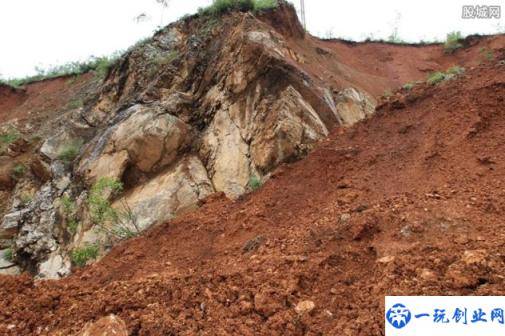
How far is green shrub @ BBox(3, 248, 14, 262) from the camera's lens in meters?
10.2

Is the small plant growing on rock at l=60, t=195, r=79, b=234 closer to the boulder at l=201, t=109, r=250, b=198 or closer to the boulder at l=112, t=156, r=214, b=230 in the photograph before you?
the boulder at l=112, t=156, r=214, b=230

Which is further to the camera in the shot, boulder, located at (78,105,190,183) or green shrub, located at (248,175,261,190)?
boulder, located at (78,105,190,183)

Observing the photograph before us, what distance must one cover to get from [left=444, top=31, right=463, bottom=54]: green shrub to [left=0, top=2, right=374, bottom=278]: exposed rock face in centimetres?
634

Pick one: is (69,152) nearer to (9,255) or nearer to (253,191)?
(9,255)

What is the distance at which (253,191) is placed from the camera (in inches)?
259

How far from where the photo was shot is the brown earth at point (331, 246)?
3.45 m

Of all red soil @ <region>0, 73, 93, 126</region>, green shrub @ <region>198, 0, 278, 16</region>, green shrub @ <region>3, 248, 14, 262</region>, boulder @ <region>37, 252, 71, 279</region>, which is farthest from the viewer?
red soil @ <region>0, 73, 93, 126</region>

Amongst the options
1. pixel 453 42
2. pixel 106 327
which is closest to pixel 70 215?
pixel 106 327

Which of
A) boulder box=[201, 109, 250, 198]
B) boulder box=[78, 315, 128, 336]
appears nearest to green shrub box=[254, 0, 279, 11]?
boulder box=[201, 109, 250, 198]

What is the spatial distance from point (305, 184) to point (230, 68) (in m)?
3.74

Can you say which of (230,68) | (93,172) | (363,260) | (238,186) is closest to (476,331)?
(363,260)

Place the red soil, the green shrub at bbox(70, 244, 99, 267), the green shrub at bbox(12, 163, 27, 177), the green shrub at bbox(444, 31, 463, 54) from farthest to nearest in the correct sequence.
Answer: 1. the red soil
2. the green shrub at bbox(444, 31, 463, 54)
3. the green shrub at bbox(12, 163, 27, 177)
4. the green shrub at bbox(70, 244, 99, 267)

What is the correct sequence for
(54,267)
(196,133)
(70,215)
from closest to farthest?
(54,267)
(196,133)
(70,215)

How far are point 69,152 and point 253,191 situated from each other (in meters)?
6.19
